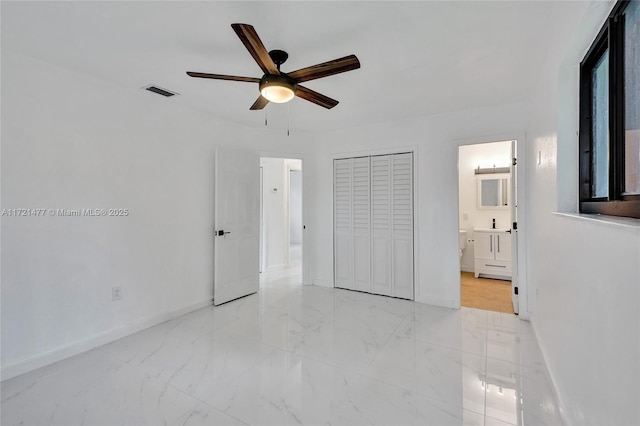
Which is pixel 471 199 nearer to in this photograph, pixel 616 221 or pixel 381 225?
pixel 381 225

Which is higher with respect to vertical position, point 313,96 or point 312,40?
point 312,40

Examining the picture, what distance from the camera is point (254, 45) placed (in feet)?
5.19

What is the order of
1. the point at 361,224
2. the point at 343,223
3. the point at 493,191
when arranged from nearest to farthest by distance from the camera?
the point at 361,224 → the point at 343,223 → the point at 493,191

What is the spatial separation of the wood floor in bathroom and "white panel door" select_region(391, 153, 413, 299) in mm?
766

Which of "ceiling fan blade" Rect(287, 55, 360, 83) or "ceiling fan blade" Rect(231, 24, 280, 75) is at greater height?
"ceiling fan blade" Rect(231, 24, 280, 75)

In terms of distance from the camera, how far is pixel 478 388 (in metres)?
1.93

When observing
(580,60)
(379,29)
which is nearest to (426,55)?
(379,29)

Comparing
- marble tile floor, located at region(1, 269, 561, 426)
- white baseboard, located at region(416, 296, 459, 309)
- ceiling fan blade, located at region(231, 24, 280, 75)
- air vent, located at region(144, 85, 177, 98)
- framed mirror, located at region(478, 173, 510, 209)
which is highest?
air vent, located at region(144, 85, 177, 98)

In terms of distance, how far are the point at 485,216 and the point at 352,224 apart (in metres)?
2.82

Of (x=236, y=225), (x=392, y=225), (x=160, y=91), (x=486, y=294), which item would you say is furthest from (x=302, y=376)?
(x=486, y=294)

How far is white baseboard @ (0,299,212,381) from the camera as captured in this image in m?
2.10

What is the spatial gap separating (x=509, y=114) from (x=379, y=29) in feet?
6.97

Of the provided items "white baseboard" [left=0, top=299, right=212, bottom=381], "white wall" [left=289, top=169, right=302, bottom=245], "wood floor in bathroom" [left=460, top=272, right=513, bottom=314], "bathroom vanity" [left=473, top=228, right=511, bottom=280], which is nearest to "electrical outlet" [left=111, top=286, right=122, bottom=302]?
"white baseboard" [left=0, top=299, right=212, bottom=381]

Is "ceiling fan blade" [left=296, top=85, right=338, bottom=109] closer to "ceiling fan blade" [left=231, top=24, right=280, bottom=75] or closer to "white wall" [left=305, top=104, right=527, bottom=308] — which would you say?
"ceiling fan blade" [left=231, top=24, right=280, bottom=75]
